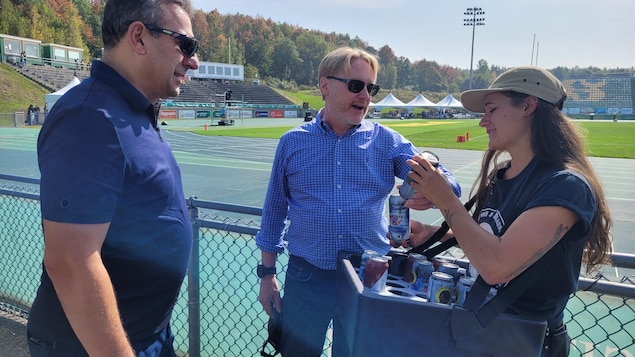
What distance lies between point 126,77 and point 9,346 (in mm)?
2962

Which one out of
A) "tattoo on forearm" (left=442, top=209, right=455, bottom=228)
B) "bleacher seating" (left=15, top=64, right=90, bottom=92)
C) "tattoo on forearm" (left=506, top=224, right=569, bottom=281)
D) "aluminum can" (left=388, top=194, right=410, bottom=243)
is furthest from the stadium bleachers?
"tattoo on forearm" (left=506, top=224, right=569, bottom=281)

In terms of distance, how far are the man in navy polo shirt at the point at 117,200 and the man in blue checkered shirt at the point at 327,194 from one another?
78cm

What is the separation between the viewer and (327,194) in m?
2.46

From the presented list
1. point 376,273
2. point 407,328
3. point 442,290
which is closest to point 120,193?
point 376,273

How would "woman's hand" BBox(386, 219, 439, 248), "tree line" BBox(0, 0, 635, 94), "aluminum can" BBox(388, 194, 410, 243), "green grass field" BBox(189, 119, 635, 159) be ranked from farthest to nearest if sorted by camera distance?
"tree line" BBox(0, 0, 635, 94) < "green grass field" BBox(189, 119, 635, 159) < "woman's hand" BBox(386, 219, 439, 248) < "aluminum can" BBox(388, 194, 410, 243)

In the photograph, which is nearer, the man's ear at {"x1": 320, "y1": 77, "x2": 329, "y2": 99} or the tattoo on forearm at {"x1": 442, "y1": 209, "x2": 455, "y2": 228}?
the tattoo on forearm at {"x1": 442, "y1": 209, "x2": 455, "y2": 228}

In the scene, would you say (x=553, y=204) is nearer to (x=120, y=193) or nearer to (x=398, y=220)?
(x=398, y=220)

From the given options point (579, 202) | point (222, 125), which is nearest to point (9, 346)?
point (579, 202)

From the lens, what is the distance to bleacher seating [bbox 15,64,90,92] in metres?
53.2

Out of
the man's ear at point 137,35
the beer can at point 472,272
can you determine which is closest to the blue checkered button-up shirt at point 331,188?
the beer can at point 472,272

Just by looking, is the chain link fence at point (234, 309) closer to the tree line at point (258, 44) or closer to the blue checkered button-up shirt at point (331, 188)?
the blue checkered button-up shirt at point (331, 188)

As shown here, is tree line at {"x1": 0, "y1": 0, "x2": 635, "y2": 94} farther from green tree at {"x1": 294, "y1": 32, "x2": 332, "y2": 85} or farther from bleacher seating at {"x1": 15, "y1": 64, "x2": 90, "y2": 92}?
bleacher seating at {"x1": 15, "y1": 64, "x2": 90, "y2": 92}

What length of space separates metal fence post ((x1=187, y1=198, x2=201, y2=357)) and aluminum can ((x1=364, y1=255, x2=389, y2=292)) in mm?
1570

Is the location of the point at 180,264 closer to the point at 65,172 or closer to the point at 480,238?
the point at 65,172
